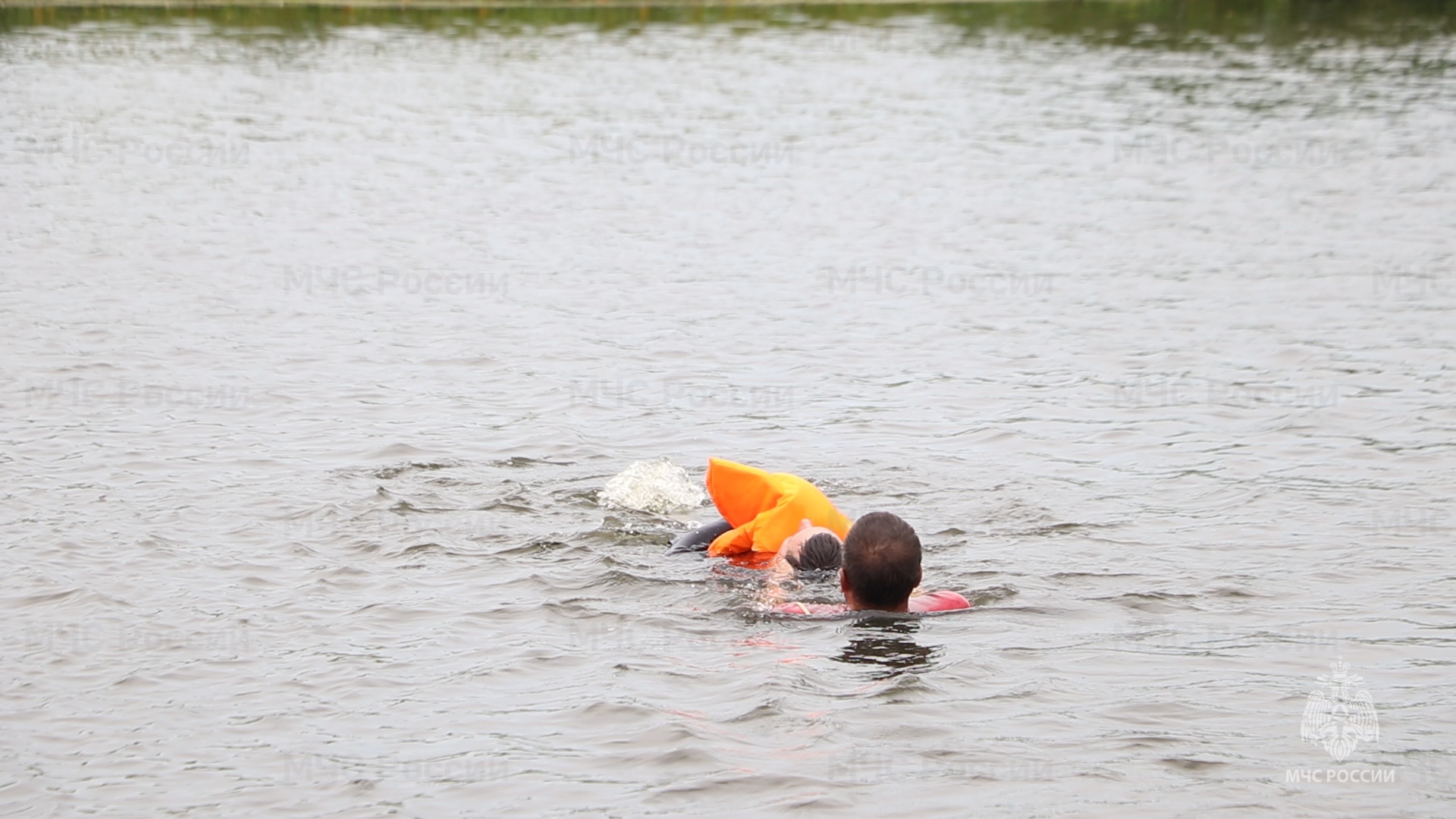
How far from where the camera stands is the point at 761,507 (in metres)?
9.45

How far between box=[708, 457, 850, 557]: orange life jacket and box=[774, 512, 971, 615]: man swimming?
2.26ft

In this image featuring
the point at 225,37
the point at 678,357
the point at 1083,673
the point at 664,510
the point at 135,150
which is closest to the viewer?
the point at 1083,673

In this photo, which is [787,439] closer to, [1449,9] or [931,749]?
[931,749]

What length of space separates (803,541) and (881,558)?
2.75 feet

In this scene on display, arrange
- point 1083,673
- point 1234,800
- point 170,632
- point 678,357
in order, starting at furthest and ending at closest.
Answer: point 678,357, point 170,632, point 1083,673, point 1234,800

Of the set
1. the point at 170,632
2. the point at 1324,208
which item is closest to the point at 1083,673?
the point at 170,632

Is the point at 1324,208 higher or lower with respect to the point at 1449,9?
lower

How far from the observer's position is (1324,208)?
22.4 meters

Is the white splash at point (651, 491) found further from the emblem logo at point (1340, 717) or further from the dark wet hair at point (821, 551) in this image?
the emblem logo at point (1340, 717)

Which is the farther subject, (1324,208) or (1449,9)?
(1449,9)

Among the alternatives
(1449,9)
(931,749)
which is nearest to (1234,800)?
(931,749)

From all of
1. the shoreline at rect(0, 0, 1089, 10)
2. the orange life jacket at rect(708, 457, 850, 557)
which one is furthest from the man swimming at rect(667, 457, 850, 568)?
the shoreline at rect(0, 0, 1089, 10)

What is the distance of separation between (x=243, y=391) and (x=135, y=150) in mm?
14622

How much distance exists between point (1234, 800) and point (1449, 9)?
41.9 m
